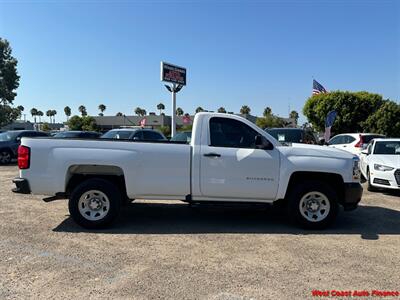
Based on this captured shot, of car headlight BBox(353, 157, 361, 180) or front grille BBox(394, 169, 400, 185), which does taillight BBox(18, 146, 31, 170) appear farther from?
front grille BBox(394, 169, 400, 185)

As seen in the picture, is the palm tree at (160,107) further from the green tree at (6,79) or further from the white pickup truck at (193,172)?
the white pickup truck at (193,172)

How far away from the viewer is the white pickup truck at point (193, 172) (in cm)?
656

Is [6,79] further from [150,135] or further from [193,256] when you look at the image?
[193,256]

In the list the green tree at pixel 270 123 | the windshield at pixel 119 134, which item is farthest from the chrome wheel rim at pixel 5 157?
the green tree at pixel 270 123

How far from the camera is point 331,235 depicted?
6.49 m

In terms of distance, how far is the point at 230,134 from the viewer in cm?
684

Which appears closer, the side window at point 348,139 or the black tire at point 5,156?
the side window at point 348,139

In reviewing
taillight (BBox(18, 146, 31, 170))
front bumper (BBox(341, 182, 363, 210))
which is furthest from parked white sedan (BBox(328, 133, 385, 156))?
taillight (BBox(18, 146, 31, 170))

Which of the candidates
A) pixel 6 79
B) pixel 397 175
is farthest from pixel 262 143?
pixel 6 79

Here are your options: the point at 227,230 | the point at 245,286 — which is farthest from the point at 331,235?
the point at 245,286

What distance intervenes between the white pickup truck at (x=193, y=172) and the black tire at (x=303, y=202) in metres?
0.02

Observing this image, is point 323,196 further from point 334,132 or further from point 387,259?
point 334,132

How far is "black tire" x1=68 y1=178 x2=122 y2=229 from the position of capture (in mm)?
6594

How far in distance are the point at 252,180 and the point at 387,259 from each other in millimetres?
2346
